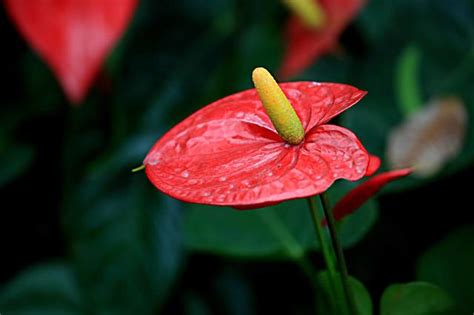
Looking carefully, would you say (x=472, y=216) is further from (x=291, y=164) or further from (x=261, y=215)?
(x=291, y=164)

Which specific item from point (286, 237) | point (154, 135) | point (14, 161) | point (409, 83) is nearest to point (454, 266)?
point (286, 237)

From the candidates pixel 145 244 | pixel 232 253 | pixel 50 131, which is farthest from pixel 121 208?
pixel 232 253

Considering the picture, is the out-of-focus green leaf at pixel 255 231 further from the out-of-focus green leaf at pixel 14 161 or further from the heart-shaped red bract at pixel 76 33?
the out-of-focus green leaf at pixel 14 161

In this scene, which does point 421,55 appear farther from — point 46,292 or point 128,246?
point 46,292

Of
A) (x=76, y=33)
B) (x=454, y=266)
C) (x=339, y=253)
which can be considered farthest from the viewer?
(x=76, y=33)

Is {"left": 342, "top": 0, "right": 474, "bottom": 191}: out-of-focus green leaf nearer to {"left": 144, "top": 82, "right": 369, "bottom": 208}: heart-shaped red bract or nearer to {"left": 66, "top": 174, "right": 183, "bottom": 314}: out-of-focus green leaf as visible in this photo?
{"left": 66, "top": 174, "right": 183, "bottom": 314}: out-of-focus green leaf
